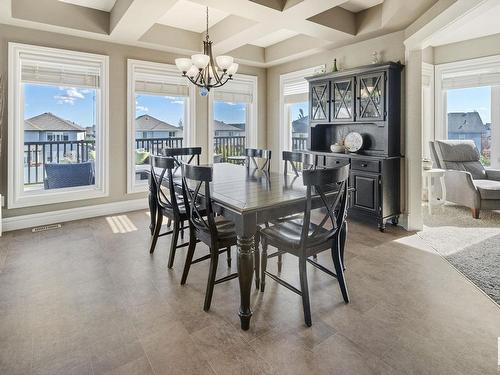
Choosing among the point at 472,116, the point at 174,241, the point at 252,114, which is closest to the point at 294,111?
the point at 252,114

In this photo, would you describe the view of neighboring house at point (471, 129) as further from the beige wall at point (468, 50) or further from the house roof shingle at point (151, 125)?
the house roof shingle at point (151, 125)

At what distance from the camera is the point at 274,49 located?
5.77 metres

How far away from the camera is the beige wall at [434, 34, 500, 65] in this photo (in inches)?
201

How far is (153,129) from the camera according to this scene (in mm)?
5441

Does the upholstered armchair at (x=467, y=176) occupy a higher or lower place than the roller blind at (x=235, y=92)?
lower

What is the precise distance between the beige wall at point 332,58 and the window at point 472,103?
216 cm

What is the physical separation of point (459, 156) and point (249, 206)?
15.7ft

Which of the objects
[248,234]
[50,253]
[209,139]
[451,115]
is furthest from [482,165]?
[50,253]

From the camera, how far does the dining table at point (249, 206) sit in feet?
6.65

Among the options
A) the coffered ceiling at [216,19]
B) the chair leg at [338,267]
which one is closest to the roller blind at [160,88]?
the coffered ceiling at [216,19]

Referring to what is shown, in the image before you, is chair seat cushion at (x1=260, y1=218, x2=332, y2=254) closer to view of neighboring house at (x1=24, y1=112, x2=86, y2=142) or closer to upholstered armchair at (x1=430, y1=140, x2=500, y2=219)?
upholstered armchair at (x1=430, y1=140, x2=500, y2=219)

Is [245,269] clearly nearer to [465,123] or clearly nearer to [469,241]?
[469,241]

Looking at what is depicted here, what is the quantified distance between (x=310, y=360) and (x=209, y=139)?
4542 mm

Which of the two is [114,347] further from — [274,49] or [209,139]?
[274,49]
